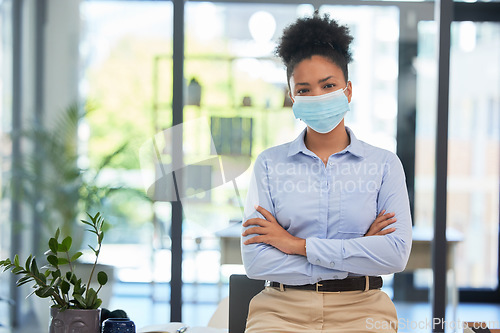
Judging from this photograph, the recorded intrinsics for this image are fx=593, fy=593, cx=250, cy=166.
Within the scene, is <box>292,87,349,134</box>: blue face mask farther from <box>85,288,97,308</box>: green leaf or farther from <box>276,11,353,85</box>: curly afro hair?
<box>85,288,97,308</box>: green leaf

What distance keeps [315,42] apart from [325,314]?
80cm

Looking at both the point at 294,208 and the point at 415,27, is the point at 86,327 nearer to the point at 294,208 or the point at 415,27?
the point at 294,208

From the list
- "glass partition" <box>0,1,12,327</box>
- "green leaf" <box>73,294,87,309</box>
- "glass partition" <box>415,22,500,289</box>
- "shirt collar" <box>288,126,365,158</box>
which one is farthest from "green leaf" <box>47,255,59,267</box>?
"glass partition" <box>415,22,500,289</box>

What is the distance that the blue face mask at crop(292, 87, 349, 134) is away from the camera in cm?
178

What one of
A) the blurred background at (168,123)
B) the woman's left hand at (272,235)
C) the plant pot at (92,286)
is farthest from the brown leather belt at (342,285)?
the plant pot at (92,286)

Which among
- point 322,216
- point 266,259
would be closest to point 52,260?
point 266,259

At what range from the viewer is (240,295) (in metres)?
1.92

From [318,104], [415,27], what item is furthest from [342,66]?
[415,27]

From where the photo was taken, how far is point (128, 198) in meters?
3.74

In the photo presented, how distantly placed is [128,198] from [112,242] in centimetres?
31

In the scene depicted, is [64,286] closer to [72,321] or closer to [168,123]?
[72,321]

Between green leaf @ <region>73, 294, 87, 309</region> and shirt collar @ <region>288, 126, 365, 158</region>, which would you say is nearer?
green leaf @ <region>73, 294, 87, 309</region>

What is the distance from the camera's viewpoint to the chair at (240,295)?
1.91 meters

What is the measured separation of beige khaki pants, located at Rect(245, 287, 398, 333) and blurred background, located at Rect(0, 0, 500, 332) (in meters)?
1.75
